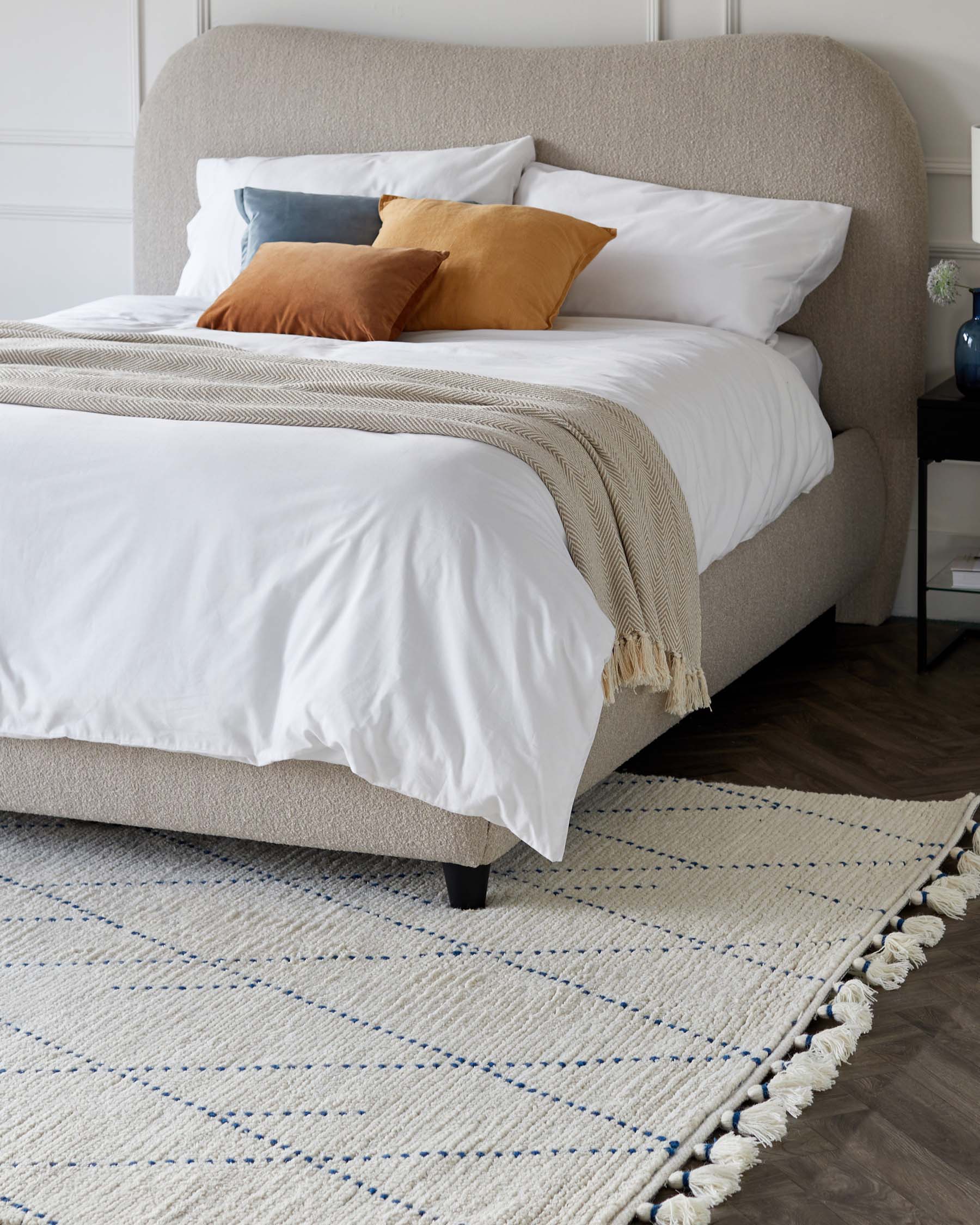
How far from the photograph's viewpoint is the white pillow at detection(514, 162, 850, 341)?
3.68m

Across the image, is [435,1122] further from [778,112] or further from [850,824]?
[778,112]

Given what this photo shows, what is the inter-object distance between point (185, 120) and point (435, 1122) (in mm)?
3506

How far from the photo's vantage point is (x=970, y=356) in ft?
11.6

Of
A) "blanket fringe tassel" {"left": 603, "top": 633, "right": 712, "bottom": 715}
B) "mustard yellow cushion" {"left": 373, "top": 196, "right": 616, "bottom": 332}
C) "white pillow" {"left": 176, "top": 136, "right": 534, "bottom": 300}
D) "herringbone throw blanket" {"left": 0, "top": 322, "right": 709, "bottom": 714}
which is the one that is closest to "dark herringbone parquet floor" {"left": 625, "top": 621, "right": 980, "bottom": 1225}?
"blanket fringe tassel" {"left": 603, "top": 633, "right": 712, "bottom": 715}

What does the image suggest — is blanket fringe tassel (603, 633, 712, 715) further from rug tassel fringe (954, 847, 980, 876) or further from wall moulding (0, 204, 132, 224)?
wall moulding (0, 204, 132, 224)

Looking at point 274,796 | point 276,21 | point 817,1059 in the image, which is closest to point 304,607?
point 274,796

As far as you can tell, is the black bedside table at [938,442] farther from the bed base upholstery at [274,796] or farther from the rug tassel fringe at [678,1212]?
the rug tassel fringe at [678,1212]

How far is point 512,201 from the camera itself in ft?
13.3

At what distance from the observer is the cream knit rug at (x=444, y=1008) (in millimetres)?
1699

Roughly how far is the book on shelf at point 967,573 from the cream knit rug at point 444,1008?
97cm

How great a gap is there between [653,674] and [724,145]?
1950 millimetres

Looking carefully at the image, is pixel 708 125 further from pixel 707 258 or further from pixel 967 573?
pixel 967 573

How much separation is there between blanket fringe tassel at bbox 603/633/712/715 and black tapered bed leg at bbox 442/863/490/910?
1.07ft

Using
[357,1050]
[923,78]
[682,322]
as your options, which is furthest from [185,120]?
[357,1050]
